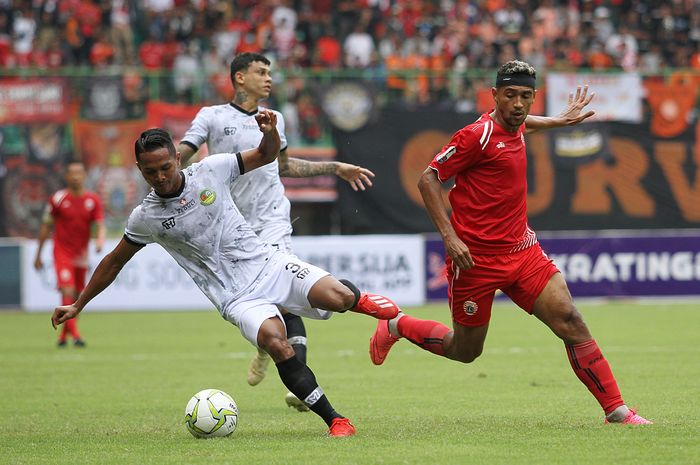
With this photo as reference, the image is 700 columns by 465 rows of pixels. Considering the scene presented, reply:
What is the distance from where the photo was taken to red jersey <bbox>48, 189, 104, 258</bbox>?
16.9 m

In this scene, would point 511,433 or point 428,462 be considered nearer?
point 428,462

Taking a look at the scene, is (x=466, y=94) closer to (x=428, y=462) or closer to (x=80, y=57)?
(x=80, y=57)

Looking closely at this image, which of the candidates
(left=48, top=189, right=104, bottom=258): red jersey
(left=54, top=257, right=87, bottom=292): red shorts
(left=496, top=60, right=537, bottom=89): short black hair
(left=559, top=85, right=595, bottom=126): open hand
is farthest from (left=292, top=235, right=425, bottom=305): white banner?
(left=496, top=60, right=537, bottom=89): short black hair

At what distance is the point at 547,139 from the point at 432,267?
3797 millimetres

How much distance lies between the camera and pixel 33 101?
22.4 meters

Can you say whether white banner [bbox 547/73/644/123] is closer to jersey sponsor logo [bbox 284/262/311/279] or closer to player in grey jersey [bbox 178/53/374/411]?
player in grey jersey [bbox 178/53/374/411]

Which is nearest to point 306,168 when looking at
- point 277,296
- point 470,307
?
point 277,296

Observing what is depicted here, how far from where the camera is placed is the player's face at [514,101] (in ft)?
26.8

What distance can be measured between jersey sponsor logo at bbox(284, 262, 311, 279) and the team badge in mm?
1167

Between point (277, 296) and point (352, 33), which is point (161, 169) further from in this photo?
point (352, 33)

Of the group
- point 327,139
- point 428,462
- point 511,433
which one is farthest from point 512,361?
point 327,139

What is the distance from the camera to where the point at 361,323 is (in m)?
19.6

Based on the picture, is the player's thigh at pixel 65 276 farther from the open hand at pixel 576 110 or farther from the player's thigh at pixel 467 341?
the open hand at pixel 576 110

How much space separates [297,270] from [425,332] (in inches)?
50.1
